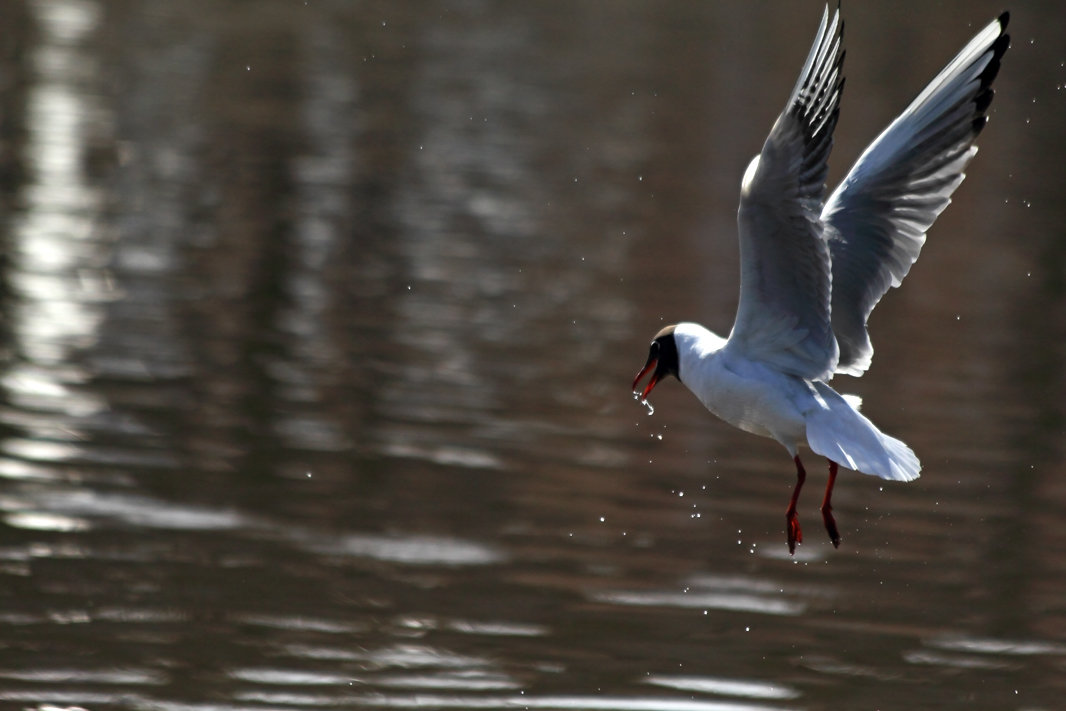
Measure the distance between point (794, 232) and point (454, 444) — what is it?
13.1 ft

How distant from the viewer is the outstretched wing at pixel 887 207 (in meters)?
7.04

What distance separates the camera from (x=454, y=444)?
32.4ft

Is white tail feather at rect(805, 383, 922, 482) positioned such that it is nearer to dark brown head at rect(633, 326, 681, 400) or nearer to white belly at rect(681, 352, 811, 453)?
white belly at rect(681, 352, 811, 453)

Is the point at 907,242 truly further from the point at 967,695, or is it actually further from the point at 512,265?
the point at 512,265

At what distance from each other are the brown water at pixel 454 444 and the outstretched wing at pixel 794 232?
4.48ft

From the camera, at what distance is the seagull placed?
6.08 metres

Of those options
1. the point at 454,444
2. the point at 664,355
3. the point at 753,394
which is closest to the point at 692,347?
the point at 664,355

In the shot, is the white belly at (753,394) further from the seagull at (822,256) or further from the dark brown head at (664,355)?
the dark brown head at (664,355)

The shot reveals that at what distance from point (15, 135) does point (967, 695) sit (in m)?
14.9

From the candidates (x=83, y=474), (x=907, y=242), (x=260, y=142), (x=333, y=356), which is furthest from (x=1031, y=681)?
(x=260, y=142)

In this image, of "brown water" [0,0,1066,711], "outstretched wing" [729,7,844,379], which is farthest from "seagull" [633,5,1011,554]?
"brown water" [0,0,1066,711]

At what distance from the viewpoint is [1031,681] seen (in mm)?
7277

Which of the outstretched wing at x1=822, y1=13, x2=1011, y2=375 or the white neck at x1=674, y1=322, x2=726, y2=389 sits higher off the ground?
the outstretched wing at x1=822, y1=13, x2=1011, y2=375

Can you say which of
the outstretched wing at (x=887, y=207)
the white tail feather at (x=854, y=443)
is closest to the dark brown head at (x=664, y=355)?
the white tail feather at (x=854, y=443)
